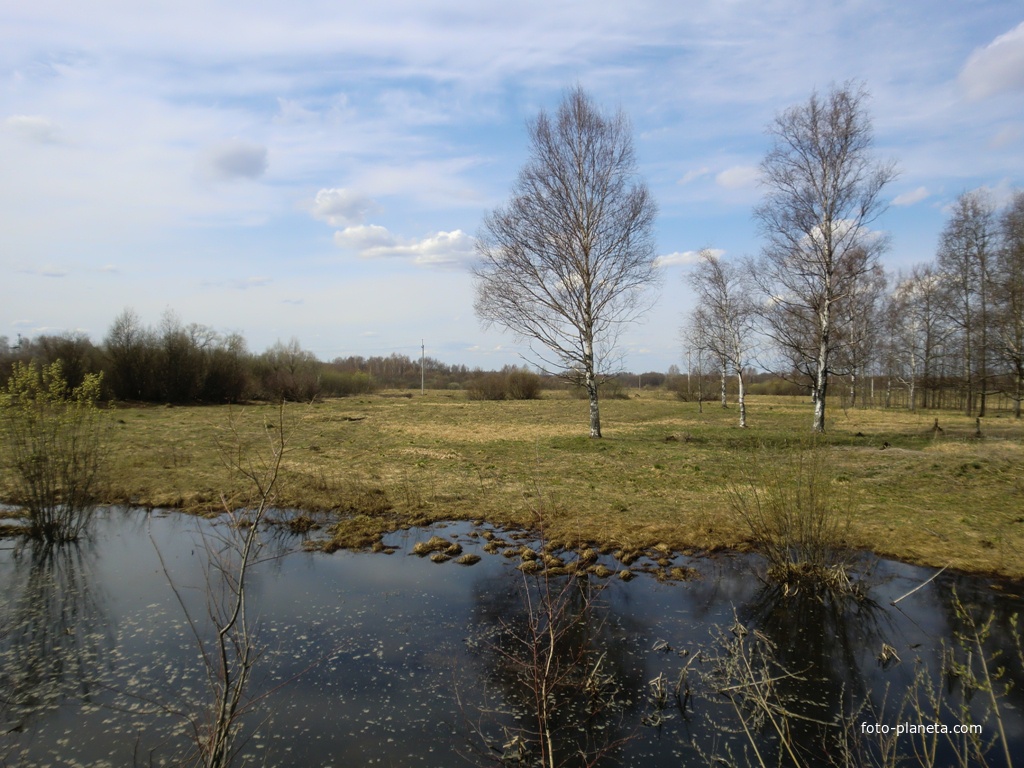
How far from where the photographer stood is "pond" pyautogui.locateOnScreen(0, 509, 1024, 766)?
4.39 meters

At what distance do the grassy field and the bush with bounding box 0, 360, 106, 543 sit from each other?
1951 mm

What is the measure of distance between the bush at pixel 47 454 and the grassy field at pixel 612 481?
195 centimetres

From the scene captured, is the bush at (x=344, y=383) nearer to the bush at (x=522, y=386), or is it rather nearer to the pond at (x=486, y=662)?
the bush at (x=522, y=386)

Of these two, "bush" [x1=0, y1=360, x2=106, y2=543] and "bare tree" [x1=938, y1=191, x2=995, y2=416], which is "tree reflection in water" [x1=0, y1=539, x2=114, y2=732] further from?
"bare tree" [x1=938, y1=191, x2=995, y2=416]

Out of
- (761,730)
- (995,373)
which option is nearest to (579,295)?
(761,730)

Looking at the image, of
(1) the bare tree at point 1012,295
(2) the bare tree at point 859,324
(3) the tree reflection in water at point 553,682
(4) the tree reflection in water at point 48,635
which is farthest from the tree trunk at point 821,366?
(4) the tree reflection in water at point 48,635

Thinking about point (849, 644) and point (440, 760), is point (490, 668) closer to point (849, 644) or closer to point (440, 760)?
point (440, 760)

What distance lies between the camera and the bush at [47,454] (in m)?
8.96

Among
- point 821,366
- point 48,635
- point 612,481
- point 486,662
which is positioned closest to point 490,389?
point 821,366

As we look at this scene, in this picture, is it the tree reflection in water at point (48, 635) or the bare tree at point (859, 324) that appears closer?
the tree reflection in water at point (48, 635)

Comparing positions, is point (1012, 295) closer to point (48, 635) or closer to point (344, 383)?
point (48, 635)

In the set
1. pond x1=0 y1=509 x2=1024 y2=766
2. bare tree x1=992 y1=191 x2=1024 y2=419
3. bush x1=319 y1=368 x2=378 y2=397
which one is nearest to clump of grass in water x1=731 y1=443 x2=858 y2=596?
pond x1=0 y1=509 x2=1024 y2=766

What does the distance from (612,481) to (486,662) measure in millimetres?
7475

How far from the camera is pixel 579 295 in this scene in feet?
60.3
